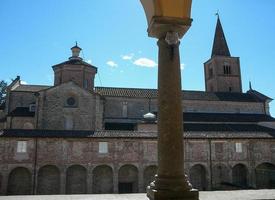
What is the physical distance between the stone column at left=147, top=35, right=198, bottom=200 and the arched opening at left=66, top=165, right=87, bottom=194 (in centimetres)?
2134

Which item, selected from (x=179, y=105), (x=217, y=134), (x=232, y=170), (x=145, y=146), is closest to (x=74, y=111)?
(x=145, y=146)

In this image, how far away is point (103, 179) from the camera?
25.2m

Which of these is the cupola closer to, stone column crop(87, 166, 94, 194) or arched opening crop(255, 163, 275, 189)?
stone column crop(87, 166, 94, 194)

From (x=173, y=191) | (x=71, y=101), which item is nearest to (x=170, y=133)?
(x=173, y=191)

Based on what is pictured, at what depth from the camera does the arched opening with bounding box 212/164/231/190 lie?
26250 millimetres

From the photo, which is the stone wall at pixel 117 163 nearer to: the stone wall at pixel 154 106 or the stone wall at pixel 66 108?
the stone wall at pixel 66 108

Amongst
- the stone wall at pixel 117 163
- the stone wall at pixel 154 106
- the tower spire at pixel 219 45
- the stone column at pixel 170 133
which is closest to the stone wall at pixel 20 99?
the stone wall at pixel 154 106

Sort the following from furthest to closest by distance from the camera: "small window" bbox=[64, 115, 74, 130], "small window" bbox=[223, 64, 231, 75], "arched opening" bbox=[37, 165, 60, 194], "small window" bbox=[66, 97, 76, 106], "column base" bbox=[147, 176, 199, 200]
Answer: "small window" bbox=[223, 64, 231, 75], "small window" bbox=[66, 97, 76, 106], "small window" bbox=[64, 115, 74, 130], "arched opening" bbox=[37, 165, 60, 194], "column base" bbox=[147, 176, 199, 200]

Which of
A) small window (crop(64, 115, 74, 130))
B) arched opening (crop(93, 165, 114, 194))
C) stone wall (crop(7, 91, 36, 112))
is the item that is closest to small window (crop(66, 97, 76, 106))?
small window (crop(64, 115, 74, 130))

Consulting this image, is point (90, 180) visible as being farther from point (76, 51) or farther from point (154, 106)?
point (76, 51)

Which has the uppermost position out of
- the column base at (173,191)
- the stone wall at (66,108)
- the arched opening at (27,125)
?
the stone wall at (66,108)

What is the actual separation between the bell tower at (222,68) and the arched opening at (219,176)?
938 inches

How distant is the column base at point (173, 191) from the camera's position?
401 cm

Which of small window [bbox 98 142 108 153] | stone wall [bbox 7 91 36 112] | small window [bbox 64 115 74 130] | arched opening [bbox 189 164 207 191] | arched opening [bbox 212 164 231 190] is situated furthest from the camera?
stone wall [bbox 7 91 36 112]
